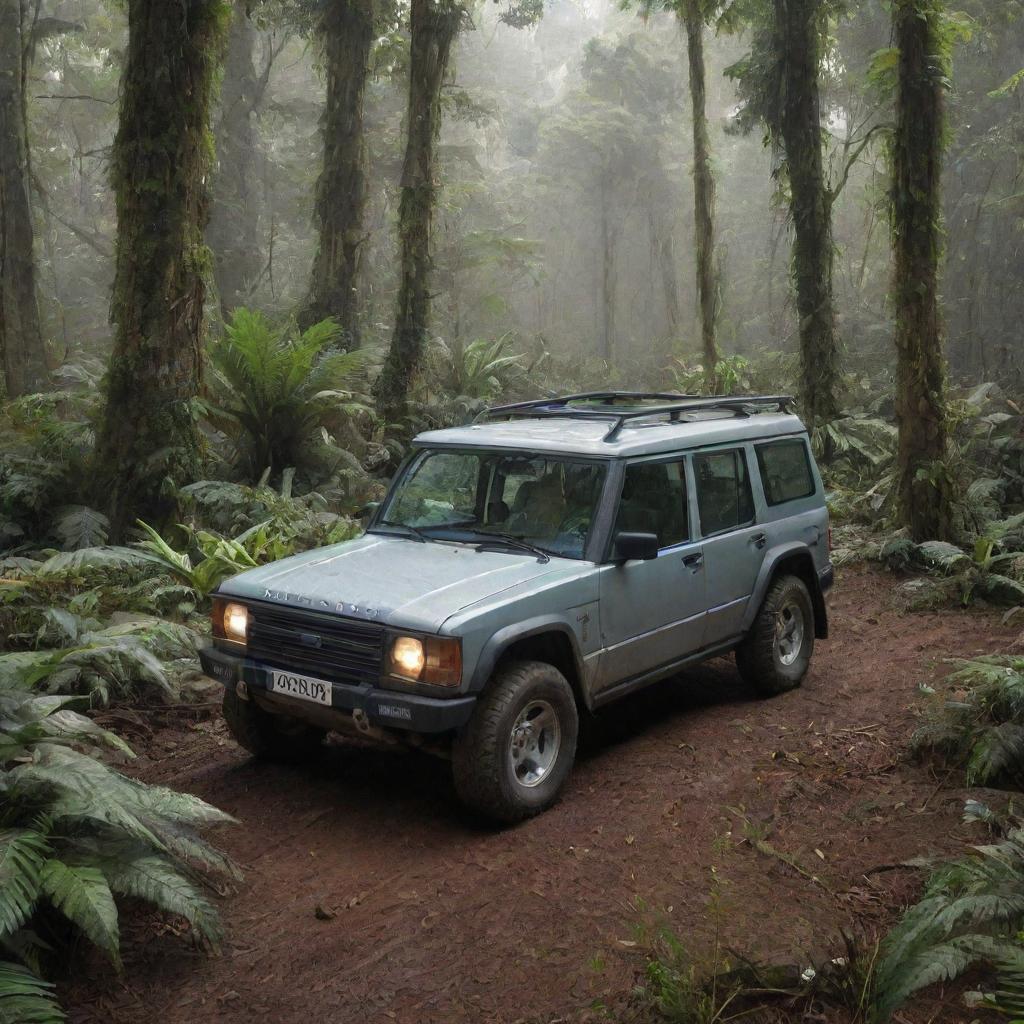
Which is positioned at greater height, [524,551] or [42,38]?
[42,38]

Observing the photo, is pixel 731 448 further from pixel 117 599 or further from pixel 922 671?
pixel 117 599

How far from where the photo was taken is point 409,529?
5879mm

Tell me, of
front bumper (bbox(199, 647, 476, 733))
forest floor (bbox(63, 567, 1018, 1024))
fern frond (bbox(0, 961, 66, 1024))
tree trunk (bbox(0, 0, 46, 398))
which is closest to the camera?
fern frond (bbox(0, 961, 66, 1024))

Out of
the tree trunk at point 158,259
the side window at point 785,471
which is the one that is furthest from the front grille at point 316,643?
the tree trunk at point 158,259

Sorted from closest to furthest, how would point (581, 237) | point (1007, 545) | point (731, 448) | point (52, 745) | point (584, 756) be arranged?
point (52, 745) → point (584, 756) → point (731, 448) → point (1007, 545) → point (581, 237)

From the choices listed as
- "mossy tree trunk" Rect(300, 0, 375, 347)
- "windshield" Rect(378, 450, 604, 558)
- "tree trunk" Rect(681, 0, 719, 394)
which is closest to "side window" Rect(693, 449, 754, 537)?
"windshield" Rect(378, 450, 604, 558)

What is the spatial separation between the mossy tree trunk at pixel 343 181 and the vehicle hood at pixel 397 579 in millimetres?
11219

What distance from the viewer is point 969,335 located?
25.6 metres

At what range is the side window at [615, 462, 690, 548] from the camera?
564cm

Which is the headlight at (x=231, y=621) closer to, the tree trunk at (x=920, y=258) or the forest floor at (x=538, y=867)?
the forest floor at (x=538, y=867)

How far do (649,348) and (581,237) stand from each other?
8.56 metres

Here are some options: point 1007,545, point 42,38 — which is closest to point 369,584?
point 1007,545

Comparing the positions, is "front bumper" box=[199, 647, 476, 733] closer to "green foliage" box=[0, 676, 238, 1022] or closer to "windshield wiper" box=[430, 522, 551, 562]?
"green foliage" box=[0, 676, 238, 1022]

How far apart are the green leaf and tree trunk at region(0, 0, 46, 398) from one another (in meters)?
14.3
